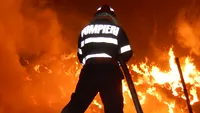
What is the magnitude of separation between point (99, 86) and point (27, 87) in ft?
59.9

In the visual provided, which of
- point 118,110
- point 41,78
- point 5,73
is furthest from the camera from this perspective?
point 41,78

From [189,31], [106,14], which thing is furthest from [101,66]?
[189,31]

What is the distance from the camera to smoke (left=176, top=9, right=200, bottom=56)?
22984 millimetres

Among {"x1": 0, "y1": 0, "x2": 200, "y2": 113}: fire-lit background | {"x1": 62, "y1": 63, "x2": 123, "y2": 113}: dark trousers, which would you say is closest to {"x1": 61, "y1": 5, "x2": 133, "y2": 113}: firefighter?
{"x1": 62, "y1": 63, "x2": 123, "y2": 113}: dark trousers

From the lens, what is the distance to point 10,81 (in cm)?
2261

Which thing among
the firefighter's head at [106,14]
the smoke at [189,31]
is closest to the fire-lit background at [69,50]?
the smoke at [189,31]

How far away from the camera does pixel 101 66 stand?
5.65 metres

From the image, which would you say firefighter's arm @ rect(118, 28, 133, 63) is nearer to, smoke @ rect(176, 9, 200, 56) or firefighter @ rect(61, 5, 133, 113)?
firefighter @ rect(61, 5, 133, 113)

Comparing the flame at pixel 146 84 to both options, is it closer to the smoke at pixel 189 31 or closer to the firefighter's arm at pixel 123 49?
the smoke at pixel 189 31

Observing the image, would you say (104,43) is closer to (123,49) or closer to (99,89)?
(123,49)

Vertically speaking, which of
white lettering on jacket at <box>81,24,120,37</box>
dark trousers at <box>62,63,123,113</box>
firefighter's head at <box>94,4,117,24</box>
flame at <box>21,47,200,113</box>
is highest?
flame at <box>21,47,200,113</box>

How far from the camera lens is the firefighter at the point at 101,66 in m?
5.51

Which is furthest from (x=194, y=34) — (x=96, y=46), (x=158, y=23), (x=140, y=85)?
(x=96, y=46)

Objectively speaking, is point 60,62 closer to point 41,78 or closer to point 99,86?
point 41,78
